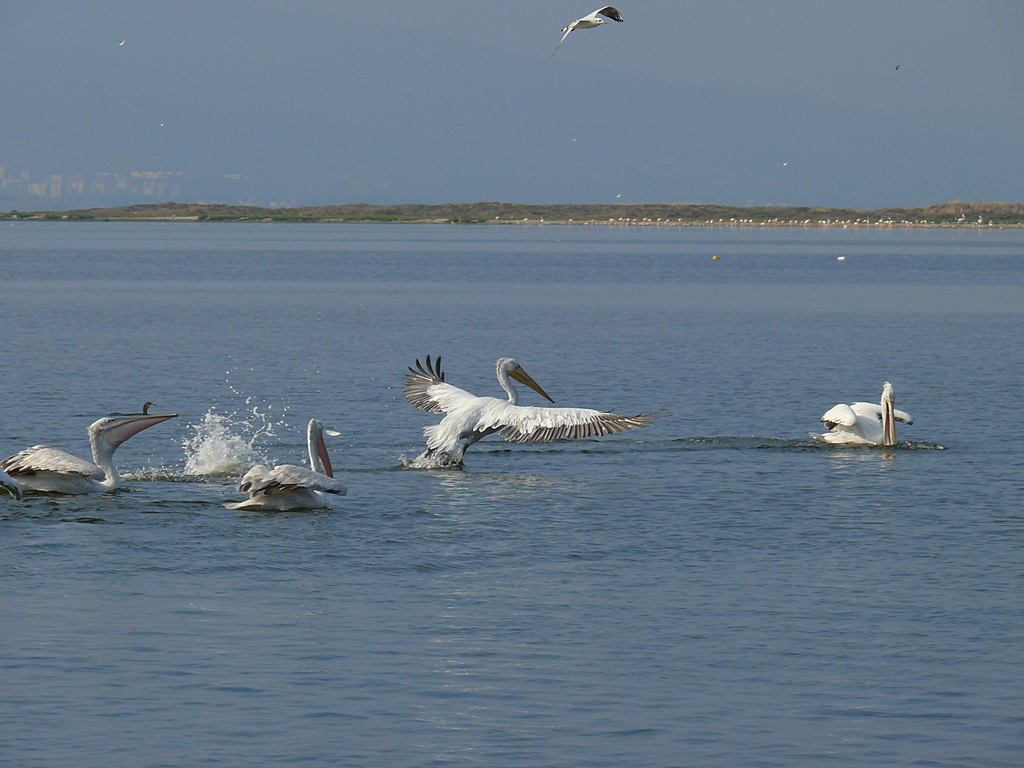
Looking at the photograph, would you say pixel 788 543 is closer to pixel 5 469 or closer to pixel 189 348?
pixel 5 469

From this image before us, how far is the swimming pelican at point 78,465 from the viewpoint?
13.6 metres

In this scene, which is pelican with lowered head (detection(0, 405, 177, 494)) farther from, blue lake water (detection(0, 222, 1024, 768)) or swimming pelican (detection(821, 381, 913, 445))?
swimming pelican (detection(821, 381, 913, 445))

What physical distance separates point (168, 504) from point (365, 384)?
1106 centimetres

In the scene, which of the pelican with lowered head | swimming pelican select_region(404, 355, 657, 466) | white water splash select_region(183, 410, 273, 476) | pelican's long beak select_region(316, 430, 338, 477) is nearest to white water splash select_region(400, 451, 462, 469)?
swimming pelican select_region(404, 355, 657, 466)

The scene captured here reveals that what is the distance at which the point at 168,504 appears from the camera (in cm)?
1384

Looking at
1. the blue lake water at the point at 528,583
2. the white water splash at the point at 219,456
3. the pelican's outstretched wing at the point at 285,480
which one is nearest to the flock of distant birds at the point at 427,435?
the pelican's outstretched wing at the point at 285,480

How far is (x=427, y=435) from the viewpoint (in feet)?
55.1

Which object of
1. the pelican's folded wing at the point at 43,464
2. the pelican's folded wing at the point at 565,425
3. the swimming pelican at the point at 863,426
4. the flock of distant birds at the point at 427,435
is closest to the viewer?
the flock of distant birds at the point at 427,435

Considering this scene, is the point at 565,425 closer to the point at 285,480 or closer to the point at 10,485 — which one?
the point at 285,480

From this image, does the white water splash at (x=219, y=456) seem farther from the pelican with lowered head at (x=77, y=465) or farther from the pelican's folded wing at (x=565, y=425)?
the pelican's folded wing at (x=565, y=425)

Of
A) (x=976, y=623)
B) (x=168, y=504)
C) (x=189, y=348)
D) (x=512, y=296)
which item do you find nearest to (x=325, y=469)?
(x=168, y=504)

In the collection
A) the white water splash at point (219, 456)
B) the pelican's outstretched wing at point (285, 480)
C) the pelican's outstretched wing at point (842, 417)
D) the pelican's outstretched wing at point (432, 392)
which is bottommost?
the white water splash at point (219, 456)

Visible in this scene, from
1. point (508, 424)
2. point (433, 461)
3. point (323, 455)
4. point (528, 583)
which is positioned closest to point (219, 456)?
point (323, 455)

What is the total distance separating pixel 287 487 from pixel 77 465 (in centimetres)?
201
